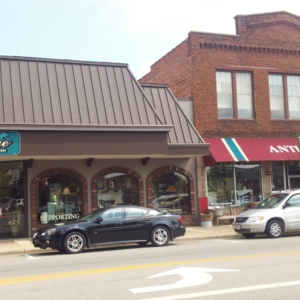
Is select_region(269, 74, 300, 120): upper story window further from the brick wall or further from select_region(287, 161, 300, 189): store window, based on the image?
select_region(287, 161, 300, 189): store window

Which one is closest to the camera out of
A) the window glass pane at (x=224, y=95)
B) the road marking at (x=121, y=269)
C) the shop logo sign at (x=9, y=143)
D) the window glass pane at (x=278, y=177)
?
the road marking at (x=121, y=269)

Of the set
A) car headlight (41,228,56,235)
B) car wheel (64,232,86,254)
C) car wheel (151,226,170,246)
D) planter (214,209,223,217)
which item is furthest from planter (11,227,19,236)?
planter (214,209,223,217)

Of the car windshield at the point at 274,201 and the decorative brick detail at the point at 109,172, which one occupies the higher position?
the decorative brick detail at the point at 109,172

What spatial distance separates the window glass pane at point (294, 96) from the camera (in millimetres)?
25094

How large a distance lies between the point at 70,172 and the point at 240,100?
9301mm

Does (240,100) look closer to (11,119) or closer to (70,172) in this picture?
(70,172)

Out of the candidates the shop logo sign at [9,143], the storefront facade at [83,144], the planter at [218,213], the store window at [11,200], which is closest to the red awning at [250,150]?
the storefront facade at [83,144]

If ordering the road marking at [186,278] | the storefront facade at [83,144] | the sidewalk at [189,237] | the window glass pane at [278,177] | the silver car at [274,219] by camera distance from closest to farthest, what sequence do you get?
the road marking at [186,278] → the sidewalk at [189,237] → the silver car at [274,219] → the storefront facade at [83,144] → the window glass pane at [278,177]

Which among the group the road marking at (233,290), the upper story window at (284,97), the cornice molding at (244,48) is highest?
the cornice molding at (244,48)

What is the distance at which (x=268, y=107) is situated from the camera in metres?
24.3

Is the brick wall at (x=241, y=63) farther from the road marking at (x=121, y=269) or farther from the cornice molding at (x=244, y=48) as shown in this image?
the road marking at (x=121, y=269)

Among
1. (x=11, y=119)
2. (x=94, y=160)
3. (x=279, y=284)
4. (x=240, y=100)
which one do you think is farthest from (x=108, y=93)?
(x=279, y=284)

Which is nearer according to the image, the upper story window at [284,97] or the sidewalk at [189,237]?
the sidewalk at [189,237]

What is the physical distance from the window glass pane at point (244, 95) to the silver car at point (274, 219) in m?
6.97
